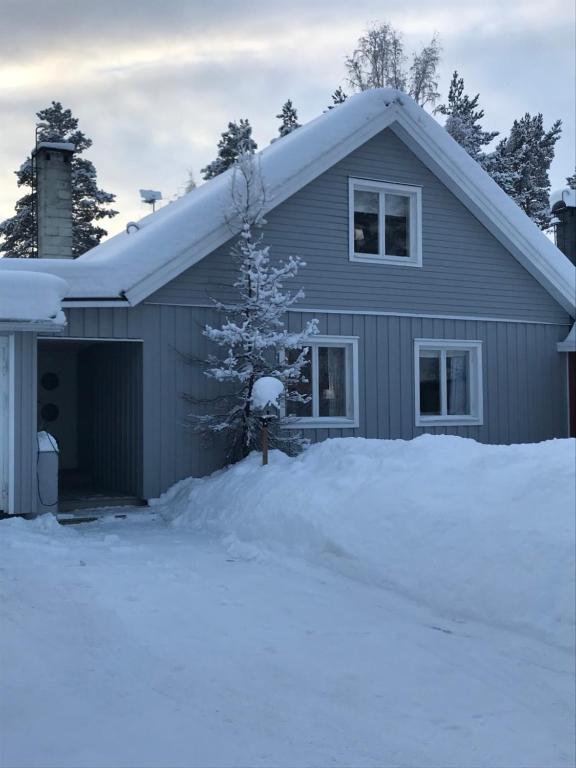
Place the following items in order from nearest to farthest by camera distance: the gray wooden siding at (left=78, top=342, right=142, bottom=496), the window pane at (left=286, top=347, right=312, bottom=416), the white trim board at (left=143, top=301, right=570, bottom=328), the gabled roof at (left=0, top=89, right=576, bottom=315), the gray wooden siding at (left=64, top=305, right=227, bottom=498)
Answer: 1. the gabled roof at (left=0, top=89, right=576, bottom=315)
2. the gray wooden siding at (left=64, top=305, right=227, bottom=498)
3. the white trim board at (left=143, top=301, right=570, bottom=328)
4. the gray wooden siding at (left=78, top=342, right=142, bottom=496)
5. the window pane at (left=286, top=347, right=312, bottom=416)

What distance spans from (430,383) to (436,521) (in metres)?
7.85

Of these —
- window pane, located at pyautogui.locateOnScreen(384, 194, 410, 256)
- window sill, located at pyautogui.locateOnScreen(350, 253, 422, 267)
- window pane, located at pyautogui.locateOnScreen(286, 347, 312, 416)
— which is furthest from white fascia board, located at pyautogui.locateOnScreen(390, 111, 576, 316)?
window pane, located at pyautogui.locateOnScreen(286, 347, 312, 416)

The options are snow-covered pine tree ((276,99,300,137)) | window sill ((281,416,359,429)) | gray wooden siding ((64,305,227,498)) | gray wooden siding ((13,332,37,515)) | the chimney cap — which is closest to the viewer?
gray wooden siding ((13,332,37,515))

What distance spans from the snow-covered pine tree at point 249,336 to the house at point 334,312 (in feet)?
0.92

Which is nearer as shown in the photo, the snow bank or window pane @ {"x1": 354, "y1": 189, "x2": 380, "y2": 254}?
the snow bank

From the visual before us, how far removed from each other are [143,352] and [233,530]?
3.59 m

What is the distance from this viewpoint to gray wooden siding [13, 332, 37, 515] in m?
9.77

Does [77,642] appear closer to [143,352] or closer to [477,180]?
[143,352]

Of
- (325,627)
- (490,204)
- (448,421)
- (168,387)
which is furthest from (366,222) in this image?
(325,627)

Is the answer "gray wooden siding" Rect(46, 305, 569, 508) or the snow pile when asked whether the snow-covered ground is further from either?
"gray wooden siding" Rect(46, 305, 569, 508)

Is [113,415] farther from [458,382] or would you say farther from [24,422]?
[458,382]

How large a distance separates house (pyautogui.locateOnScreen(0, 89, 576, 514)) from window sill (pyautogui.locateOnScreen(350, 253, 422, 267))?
0.09 feet

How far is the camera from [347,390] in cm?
1334

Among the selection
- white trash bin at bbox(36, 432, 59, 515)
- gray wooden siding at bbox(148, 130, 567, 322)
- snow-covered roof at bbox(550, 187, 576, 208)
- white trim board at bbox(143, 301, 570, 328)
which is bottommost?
white trash bin at bbox(36, 432, 59, 515)
